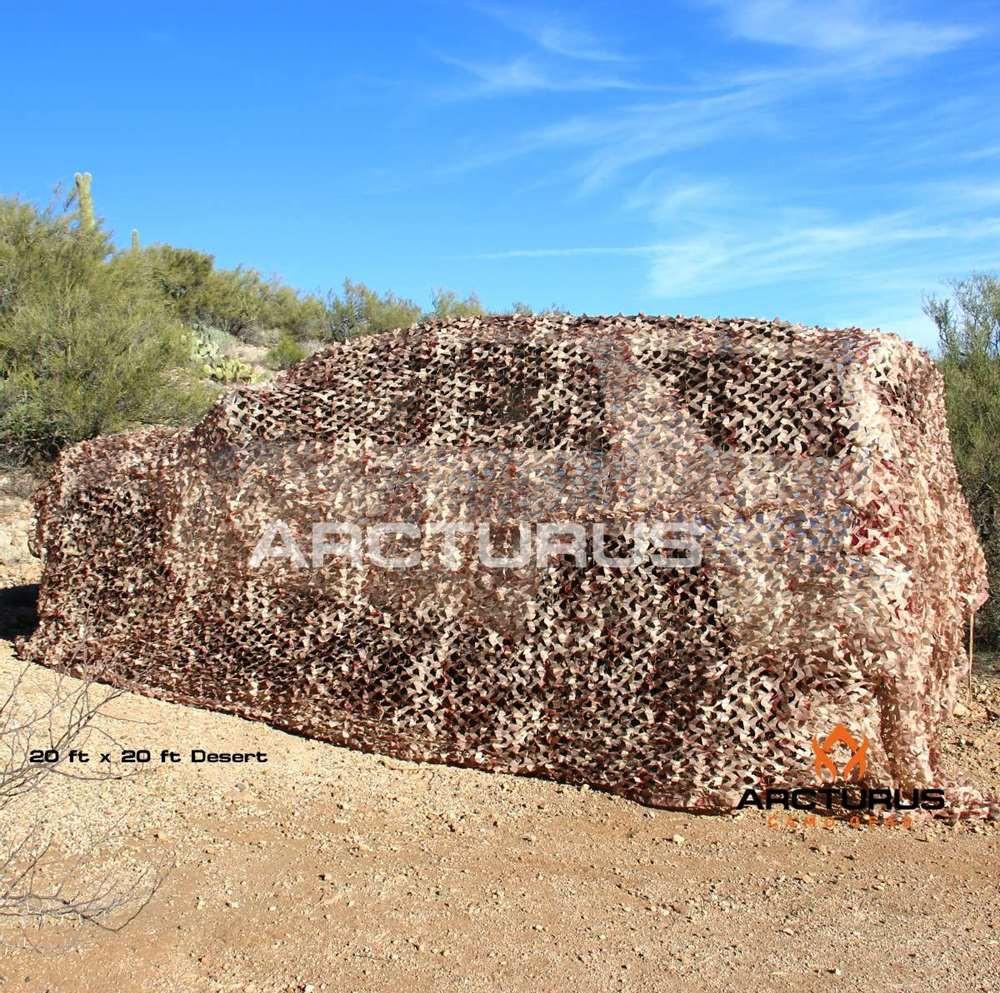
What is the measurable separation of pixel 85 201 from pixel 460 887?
14.7m

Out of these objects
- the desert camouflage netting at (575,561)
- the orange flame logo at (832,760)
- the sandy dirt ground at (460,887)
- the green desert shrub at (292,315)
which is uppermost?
the green desert shrub at (292,315)

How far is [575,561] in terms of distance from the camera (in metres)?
5.34

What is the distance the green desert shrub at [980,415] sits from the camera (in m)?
8.81

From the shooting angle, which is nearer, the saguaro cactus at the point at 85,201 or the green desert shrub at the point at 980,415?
the green desert shrub at the point at 980,415

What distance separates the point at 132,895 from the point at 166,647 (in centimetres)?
248

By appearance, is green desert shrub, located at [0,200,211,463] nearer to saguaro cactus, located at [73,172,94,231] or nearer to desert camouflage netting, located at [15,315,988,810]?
saguaro cactus, located at [73,172,94,231]

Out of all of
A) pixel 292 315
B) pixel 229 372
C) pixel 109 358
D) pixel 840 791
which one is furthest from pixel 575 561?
pixel 292 315

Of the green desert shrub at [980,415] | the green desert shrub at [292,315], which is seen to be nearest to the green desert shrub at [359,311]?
the green desert shrub at [292,315]

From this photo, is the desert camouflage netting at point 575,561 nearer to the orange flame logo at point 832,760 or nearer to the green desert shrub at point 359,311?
the orange flame logo at point 832,760

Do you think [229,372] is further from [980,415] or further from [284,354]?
[980,415]

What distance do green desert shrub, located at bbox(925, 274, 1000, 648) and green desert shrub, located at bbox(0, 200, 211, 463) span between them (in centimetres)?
821

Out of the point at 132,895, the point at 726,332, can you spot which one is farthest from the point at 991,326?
the point at 132,895

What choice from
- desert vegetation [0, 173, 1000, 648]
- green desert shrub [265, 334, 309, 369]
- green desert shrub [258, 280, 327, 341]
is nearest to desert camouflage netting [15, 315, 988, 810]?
desert vegetation [0, 173, 1000, 648]

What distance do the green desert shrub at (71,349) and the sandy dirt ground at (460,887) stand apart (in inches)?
280
